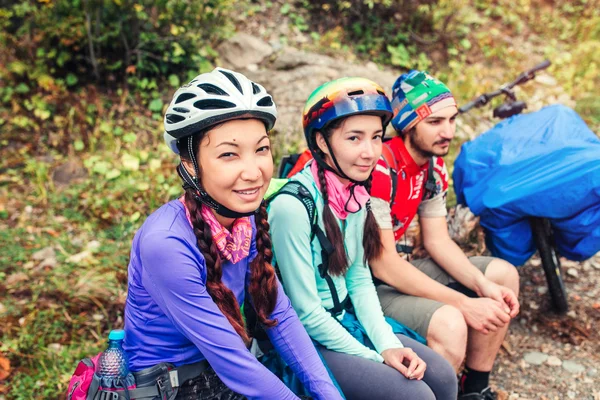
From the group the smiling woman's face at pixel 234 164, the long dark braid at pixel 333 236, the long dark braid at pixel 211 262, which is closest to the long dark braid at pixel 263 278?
the long dark braid at pixel 211 262

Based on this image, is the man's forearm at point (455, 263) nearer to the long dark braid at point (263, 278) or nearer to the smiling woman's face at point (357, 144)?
the smiling woman's face at point (357, 144)

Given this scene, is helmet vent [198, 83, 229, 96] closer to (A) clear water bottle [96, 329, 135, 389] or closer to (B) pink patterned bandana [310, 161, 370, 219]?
(B) pink patterned bandana [310, 161, 370, 219]

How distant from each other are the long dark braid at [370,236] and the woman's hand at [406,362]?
0.57 m

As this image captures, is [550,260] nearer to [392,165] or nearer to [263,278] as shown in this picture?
[392,165]

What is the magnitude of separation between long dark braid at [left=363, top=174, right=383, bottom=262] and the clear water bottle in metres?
1.45

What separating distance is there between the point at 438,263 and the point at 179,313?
2224mm

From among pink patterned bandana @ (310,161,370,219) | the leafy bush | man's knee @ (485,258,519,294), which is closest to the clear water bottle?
pink patterned bandana @ (310,161,370,219)

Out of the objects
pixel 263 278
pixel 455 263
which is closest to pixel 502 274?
pixel 455 263

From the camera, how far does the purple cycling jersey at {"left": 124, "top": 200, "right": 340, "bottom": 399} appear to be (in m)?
2.01

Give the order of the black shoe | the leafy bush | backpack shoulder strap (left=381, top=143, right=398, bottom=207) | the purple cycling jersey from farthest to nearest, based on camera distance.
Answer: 1. the leafy bush
2. the black shoe
3. backpack shoulder strap (left=381, top=143, right=398, bottom=207)
4. the purple cycling jersey

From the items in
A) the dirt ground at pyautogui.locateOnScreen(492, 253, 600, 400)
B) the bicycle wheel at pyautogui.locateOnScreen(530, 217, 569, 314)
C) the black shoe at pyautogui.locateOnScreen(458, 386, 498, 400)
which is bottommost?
the dirt ground at pyautogui.locateOnScreen(492, 253, 600, 400)

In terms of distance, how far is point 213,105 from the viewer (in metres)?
2.11

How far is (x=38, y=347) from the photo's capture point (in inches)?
139

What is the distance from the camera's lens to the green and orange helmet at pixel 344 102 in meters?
2.76
